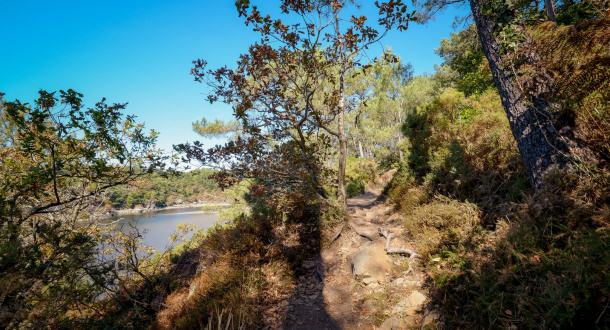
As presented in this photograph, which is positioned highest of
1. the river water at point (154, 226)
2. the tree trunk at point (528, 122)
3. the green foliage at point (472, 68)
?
the green foliage at point (472, 68)

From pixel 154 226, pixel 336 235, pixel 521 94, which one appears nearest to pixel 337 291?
pixel 336 235

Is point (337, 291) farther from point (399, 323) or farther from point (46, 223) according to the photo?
point (46, 223)

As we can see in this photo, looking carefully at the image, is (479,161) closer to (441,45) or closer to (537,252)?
(537,252)

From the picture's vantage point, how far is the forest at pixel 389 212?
105 inches

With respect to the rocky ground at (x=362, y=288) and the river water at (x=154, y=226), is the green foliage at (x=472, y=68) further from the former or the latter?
the river water at (x=154, y=226)

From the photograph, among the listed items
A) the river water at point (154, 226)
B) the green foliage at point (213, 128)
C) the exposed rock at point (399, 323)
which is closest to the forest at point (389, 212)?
the exposed rock at point (399, 323)

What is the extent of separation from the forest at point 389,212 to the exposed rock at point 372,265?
3cm

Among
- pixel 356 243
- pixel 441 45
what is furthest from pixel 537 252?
pixel 441 45

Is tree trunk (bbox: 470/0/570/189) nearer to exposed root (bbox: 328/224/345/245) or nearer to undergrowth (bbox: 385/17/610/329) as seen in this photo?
undergrowth (bbox: 385/17/610/329)

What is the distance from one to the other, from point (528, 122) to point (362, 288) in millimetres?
4196

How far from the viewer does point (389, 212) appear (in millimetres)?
7387

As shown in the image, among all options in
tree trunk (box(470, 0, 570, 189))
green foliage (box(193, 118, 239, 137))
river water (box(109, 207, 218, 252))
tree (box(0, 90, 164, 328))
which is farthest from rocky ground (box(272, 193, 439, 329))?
green foliage (box(193, 118, 239, 137))

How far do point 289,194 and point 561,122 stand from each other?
5219 millimetres

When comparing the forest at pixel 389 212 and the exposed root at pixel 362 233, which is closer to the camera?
the forest at pixel 389 212
